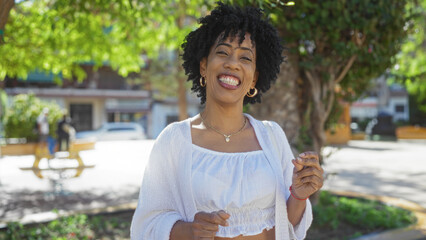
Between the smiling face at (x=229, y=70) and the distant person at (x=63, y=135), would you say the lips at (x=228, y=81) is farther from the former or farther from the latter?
the distant person at (x=63, y=135)

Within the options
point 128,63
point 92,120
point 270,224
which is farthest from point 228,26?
point 92,120

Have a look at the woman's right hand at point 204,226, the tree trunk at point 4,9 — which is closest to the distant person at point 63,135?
the tree trunk at point 4,9

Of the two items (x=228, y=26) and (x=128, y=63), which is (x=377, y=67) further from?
(x=128, y=63)

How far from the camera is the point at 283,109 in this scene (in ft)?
15.6

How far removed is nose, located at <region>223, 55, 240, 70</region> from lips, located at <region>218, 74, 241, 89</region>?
0.14 ft

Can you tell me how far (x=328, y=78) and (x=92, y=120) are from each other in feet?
108

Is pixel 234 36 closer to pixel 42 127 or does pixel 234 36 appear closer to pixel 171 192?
pixel 171 192

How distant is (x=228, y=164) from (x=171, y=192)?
29cm

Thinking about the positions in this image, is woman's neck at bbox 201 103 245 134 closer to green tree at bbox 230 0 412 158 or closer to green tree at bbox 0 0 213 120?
green tree at bbox 230 0 412 158

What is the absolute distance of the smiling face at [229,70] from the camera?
6.14 ft

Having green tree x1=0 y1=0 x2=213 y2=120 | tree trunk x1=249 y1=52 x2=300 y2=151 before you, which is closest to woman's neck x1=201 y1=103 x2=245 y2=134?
Result: tree trunk x1=249 y1=52 x2=300 y2=151

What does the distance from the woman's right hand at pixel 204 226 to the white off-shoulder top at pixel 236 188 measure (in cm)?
15

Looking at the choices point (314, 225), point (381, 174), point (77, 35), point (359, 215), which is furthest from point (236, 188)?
point (381, 174)

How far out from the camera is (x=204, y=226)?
1541mm
